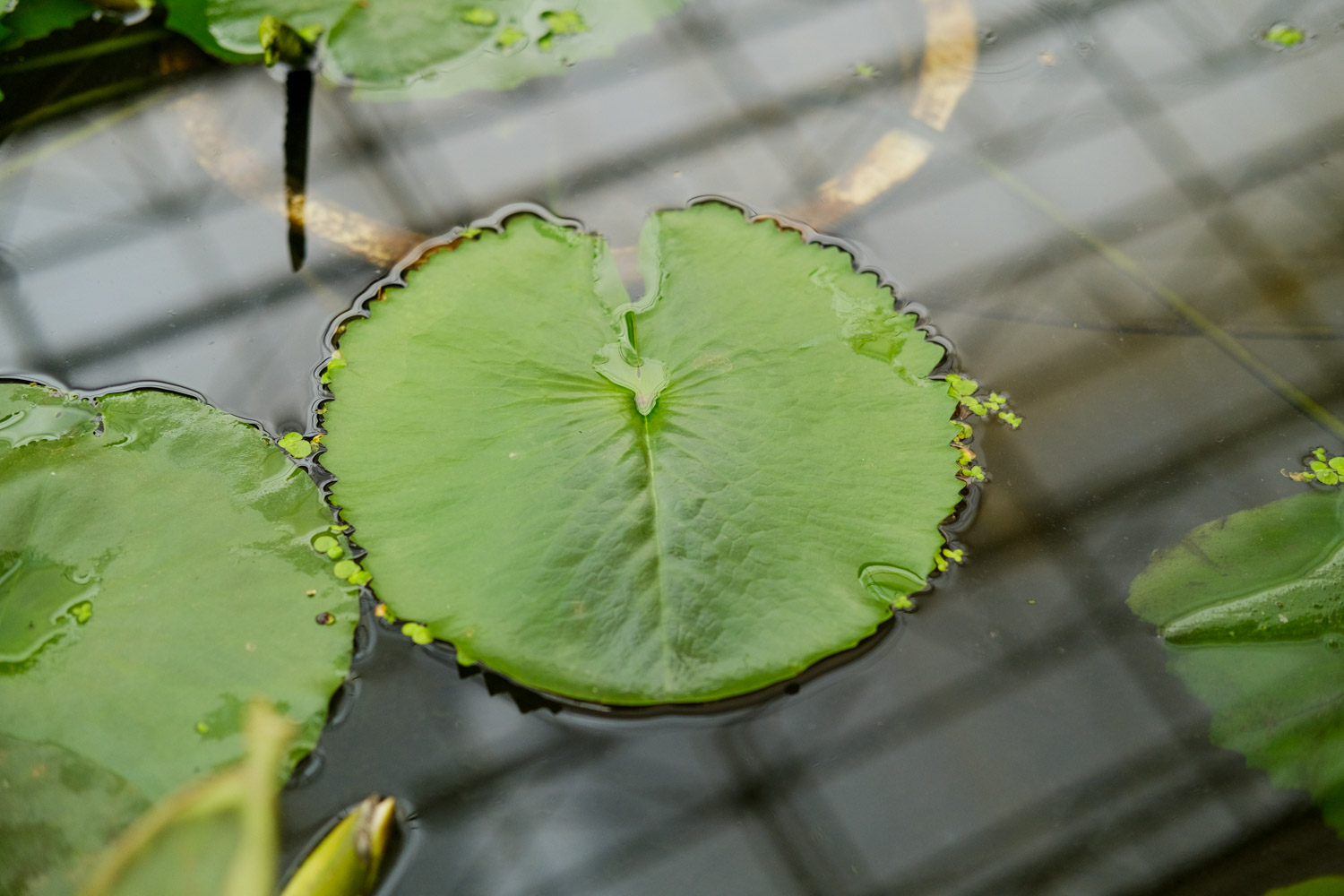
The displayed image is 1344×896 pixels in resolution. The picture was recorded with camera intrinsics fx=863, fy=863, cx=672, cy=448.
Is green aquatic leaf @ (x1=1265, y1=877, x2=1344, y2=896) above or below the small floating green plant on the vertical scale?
below

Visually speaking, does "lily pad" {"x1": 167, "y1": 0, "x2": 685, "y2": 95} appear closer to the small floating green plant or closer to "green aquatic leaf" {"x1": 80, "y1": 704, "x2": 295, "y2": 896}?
"green aquatic leaf" {"x1": 80, "y1": 704, "x2": 295, "y2": 896}

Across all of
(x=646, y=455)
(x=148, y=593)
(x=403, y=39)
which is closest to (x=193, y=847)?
(x=148, y=593)

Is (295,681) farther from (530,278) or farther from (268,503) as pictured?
(530,278)

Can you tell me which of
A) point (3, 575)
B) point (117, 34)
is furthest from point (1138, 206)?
point (117, 34)

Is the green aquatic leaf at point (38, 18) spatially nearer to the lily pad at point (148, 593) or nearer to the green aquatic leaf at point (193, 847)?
the lily pad at point (148, 593)

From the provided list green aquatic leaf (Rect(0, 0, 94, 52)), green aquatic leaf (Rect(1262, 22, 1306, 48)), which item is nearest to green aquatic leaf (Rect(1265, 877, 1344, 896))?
green aquatic leaf (Rect(1262, 22, 1306, 48))
